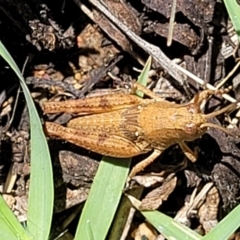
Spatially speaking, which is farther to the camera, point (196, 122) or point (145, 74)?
point (145, 74)

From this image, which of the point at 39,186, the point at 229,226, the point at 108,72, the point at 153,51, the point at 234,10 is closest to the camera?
the point at 229,226

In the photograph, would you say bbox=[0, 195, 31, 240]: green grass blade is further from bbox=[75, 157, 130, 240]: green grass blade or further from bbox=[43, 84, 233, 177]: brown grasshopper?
bbox=[43, 84, 233, 177]: brown grasshopper

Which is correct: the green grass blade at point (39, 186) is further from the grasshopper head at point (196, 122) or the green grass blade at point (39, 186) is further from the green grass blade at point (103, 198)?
the grasshopper head at point (196, 122)

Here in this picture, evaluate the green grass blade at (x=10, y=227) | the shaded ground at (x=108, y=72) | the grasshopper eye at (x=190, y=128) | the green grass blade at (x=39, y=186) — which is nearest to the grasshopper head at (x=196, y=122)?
the grasshopper eye at (x=190, y=128)

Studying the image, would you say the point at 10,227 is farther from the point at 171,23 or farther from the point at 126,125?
the point at 171,23

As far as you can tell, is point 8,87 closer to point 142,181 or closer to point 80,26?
point 80,26

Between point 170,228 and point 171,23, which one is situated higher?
point 171,23

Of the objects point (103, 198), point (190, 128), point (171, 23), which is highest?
point (171, 23)

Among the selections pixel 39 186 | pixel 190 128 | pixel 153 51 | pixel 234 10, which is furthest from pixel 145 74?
pixel 39 186
